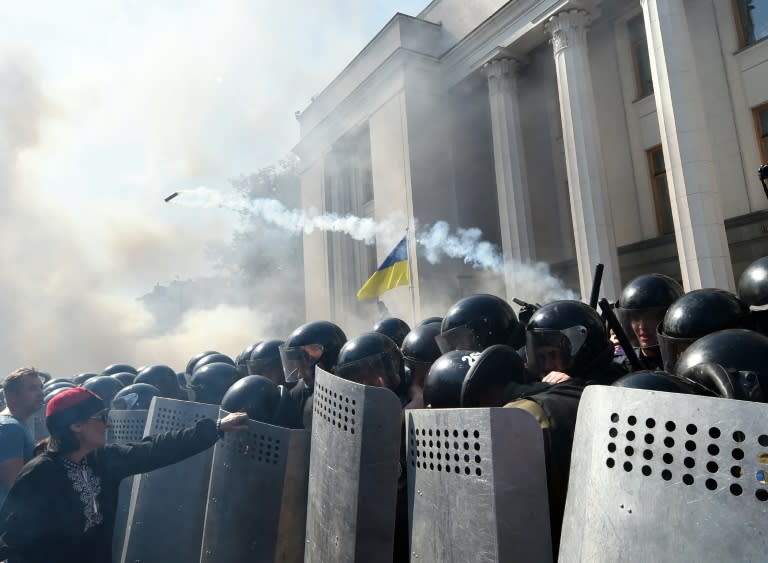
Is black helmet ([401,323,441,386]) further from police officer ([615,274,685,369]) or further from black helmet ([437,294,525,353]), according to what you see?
police officer ([615,274,685,369])

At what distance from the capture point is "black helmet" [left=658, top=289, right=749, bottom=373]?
3521mm

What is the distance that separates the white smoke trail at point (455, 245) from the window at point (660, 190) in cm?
288

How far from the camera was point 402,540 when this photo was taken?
99.4 inches

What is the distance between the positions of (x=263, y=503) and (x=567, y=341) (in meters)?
1.94

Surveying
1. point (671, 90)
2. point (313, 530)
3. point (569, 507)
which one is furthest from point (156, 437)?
point (671, 90)

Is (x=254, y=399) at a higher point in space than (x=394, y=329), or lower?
lower

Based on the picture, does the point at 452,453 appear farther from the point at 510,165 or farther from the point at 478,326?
the point at 510,165

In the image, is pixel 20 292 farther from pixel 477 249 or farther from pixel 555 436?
pixel 555 436

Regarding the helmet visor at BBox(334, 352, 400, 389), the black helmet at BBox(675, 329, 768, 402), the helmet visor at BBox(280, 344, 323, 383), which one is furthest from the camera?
the helmet visor at BBox(280, 344, 323, 383)

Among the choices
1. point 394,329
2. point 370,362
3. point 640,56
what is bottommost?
point 370,362

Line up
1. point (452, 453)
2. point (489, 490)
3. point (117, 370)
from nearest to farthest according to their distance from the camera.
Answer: point (489, 490)
point (452, 453)
point (117, 370)

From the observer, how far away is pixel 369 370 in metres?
3.46

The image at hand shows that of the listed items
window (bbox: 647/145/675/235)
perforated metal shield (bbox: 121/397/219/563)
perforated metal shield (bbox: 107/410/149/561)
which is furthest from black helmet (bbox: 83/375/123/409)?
window (bbox: 647/145/675/235)

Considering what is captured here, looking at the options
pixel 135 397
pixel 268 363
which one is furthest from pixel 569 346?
pixel 135 397
